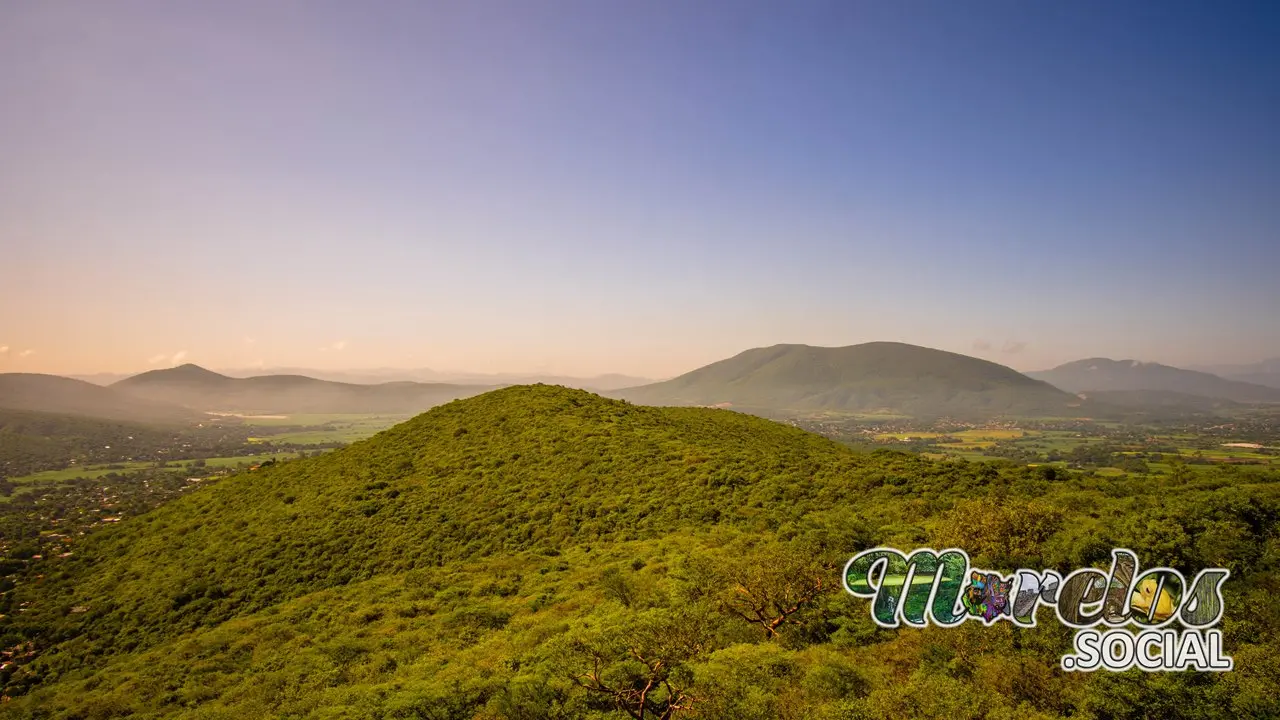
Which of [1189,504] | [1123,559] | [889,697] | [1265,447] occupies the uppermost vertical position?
[1189,504]

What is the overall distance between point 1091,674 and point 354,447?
224 feet

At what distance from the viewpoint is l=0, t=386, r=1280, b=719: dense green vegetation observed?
17047mm

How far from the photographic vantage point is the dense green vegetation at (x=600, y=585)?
17.0 meters

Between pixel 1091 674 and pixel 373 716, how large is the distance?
2502 cm

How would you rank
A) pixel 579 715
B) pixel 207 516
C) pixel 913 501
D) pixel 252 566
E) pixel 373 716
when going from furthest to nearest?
1. pixel 207 516
2. pixel 252 566
3. pixel 913 501
4. pixel 373 716
5. pixel 579 715

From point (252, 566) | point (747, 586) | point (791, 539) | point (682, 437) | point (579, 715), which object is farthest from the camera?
point (682, 437)

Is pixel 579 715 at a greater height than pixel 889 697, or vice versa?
pixel 889 697

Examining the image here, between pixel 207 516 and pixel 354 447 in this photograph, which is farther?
pixel 354 447

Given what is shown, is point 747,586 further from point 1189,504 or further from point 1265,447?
point 1265,447

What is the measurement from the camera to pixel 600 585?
30.3 metres

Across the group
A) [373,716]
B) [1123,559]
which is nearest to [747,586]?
[1123,559]

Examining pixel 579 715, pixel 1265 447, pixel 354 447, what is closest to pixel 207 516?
pixel 354 447

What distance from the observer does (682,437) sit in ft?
181

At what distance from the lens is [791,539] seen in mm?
29609
